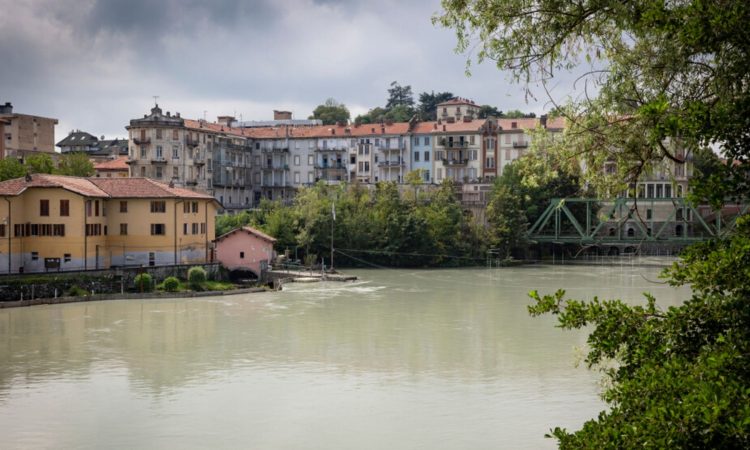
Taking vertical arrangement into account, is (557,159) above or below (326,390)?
above

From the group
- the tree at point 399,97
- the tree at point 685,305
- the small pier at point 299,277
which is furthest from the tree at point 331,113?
the tree at point 685,305

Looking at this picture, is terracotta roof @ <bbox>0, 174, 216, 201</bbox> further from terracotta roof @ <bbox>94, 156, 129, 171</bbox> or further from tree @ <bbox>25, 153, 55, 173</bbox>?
terracotta roof @ <bbox>94, 156, 129, 171</bbox>

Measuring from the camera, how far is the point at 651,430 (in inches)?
244

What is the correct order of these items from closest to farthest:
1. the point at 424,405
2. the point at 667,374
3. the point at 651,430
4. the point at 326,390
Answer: the point at 651,430 < the point at 667,374 < the point at 424,405 < the point at 326,390

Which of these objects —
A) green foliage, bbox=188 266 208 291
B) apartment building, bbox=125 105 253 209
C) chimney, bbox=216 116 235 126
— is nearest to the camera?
green foliage, bbox=188 266 208 291

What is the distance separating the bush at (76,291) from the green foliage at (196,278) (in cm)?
535

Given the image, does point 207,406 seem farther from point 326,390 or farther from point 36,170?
point 36,170

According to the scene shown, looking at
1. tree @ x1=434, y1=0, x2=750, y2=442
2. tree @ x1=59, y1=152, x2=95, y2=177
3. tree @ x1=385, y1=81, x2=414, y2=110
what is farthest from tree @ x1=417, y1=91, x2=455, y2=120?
tree @ x1=434, y1=0, x2=750, y2=442

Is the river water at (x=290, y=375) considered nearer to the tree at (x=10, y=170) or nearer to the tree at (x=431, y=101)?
the tree at (x=10, y=170)

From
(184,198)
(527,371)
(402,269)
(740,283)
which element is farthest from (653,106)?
(402,269)

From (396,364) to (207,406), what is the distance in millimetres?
6486

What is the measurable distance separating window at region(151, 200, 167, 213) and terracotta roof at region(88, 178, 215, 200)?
35 centimetres

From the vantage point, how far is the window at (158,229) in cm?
4631

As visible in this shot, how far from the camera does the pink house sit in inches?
1946
